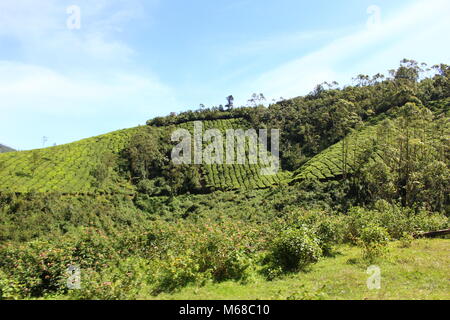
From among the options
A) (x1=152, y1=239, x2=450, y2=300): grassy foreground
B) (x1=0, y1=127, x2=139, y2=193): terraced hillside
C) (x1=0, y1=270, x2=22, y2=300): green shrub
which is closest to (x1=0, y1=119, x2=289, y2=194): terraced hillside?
(x1=0, y1=127, x2=139, y2=193): terraced hillside

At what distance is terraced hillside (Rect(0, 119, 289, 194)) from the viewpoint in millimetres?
41500

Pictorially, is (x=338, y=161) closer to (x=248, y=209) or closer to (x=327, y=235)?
(x=248, y=209)

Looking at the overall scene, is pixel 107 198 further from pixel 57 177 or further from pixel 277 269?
pixel 277 269

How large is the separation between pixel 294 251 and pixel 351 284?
7.31ft

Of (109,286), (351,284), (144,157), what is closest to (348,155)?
(144,157)

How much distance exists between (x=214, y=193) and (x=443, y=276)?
115ft

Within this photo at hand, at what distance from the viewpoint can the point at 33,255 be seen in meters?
10.2

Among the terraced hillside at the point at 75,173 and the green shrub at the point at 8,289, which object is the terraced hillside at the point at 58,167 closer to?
the terraced hillside at the point at 75,173

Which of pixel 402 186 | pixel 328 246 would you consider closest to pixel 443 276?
pixel 328 246

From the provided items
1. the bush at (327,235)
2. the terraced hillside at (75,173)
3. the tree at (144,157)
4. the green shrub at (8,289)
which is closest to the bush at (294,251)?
the bush at (327,235)

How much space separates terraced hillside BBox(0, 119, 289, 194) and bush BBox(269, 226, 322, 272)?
31780mm

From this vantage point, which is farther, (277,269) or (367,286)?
(277,269)

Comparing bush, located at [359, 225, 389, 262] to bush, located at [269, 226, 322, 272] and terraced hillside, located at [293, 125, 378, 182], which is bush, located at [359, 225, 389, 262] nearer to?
bush, located at [269, 226, 322, 272]
